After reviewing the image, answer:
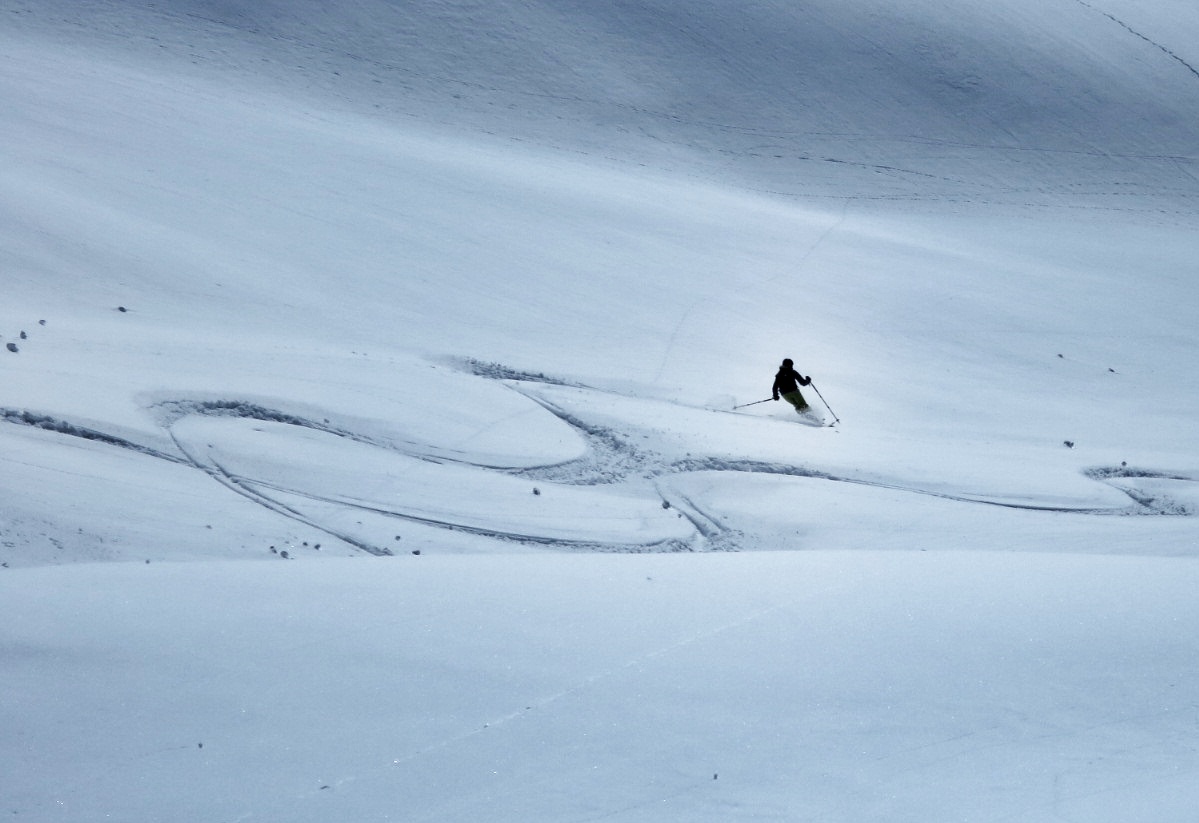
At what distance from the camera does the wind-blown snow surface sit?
493cm

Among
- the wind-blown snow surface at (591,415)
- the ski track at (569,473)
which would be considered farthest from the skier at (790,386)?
the ski track at (569,473)

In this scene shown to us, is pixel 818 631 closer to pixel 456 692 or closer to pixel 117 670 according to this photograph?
pixel 456 692

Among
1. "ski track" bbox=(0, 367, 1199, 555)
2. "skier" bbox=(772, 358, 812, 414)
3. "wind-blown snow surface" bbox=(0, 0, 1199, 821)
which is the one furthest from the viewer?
"skier" bbox=(772, 358, 812, 414)

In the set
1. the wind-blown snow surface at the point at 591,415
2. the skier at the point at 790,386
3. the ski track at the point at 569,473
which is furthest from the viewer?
the skier at the point at 790,386

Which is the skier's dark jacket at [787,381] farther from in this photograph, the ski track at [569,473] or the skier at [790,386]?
the ski track at [569,473]

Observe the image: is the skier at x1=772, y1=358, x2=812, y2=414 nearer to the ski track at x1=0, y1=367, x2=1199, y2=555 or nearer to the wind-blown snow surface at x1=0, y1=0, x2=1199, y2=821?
the wind-blown snow surface at x1=0, y1=0, x2=1199, y2=821

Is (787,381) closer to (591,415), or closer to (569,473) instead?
(591,415)

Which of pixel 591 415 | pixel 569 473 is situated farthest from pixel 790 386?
pixel 569 473

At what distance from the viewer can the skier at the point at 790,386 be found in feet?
37.8

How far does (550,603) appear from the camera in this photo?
5.93 m

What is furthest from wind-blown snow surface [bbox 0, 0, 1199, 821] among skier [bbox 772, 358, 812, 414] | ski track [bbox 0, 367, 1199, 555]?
skier [bbox 772, 358, 812, 414]

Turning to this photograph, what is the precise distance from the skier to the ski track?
5.50 feet

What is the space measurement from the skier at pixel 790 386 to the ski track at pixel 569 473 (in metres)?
1.68

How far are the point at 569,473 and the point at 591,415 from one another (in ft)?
4.25
